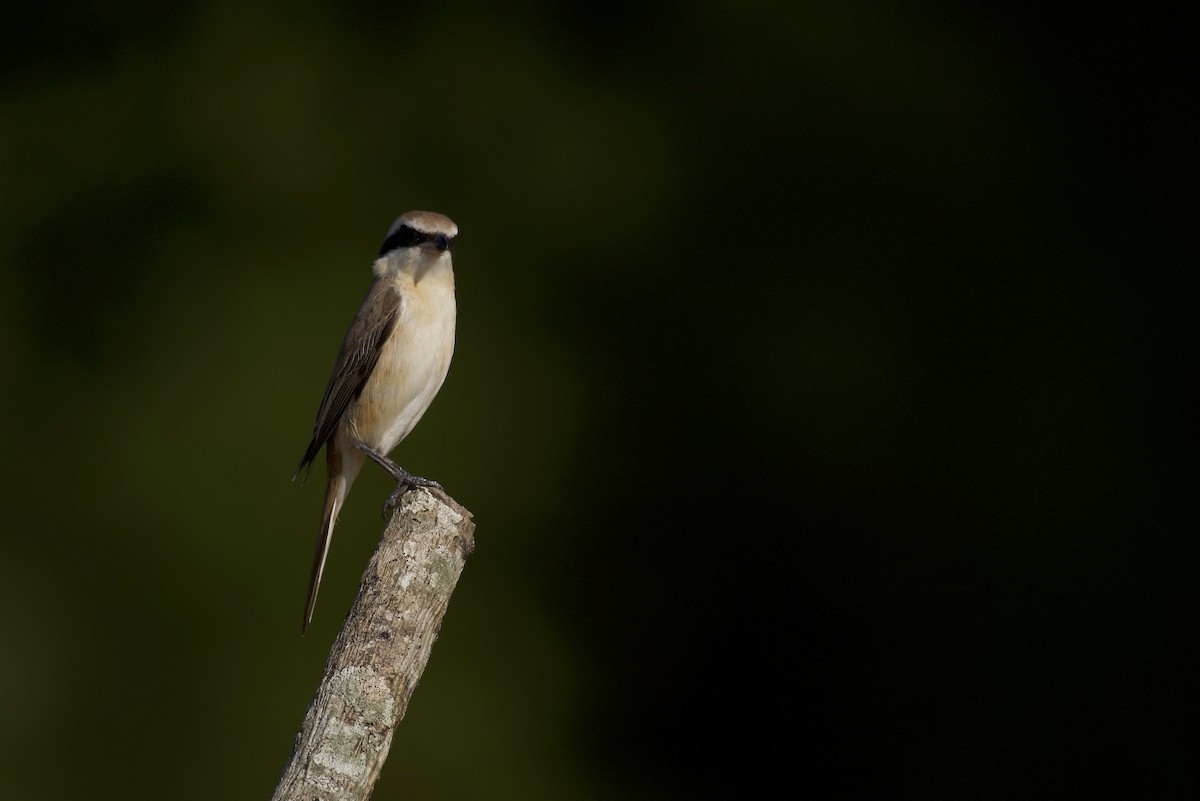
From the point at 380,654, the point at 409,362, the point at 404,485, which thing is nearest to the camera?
the point at 380,654

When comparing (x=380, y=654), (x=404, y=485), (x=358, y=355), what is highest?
(x=358, y=355)

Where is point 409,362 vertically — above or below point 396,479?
above

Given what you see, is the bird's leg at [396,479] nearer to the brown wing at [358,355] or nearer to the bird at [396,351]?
the bird at [396,351]

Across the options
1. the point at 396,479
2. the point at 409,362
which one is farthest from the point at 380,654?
the point at 409,362

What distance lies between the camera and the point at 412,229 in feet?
13.0

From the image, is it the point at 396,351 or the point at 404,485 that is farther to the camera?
the point at 396,351

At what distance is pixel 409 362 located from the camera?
12.8ft

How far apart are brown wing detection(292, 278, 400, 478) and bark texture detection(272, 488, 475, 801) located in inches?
51.5

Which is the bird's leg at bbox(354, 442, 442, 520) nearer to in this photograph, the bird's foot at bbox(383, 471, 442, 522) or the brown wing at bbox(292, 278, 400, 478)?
the bird's foot at bbox(383, 471, 442, 522)

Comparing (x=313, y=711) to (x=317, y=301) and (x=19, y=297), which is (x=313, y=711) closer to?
(x=317, y=301)

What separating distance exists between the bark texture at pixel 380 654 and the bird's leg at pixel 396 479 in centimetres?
35

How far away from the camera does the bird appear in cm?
389

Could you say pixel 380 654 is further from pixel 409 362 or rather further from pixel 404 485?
pixel 409 362

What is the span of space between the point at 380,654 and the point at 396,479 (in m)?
1.45
